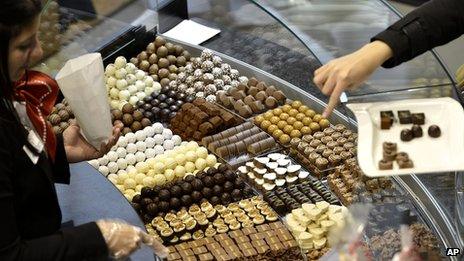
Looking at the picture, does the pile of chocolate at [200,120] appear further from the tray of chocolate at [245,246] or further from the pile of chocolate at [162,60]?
the tray of chocolate at [245,246]

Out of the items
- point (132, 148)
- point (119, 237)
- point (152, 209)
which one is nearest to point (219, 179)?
point (152, 209)

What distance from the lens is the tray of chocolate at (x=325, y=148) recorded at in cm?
377

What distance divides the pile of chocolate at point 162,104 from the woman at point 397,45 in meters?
2.13

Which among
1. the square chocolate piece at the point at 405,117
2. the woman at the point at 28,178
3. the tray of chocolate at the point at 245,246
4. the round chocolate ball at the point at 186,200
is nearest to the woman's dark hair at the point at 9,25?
the woman at the point at 28,178

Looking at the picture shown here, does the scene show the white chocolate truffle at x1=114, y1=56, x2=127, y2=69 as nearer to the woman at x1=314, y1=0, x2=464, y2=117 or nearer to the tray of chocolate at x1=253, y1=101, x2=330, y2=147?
the tray of chocolate at x1=253, y1=101, x2=330, y2=147

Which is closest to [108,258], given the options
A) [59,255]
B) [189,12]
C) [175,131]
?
[59,255]

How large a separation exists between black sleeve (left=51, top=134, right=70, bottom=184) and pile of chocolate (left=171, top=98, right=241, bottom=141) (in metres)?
1.39

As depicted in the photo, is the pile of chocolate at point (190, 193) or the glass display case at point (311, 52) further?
the pile of chocolate at point (190, 193)

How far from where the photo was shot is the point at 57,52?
14.8 ft

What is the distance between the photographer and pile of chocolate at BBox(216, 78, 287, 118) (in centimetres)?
431

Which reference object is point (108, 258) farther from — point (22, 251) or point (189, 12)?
point (189, 12)

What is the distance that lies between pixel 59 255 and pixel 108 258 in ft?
0.66

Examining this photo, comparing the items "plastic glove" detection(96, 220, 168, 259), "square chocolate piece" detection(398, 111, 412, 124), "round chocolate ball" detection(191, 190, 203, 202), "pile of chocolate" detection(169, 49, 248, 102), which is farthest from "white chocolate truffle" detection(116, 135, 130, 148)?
"square chocolate piece" detection(398, 111, 412, 124)

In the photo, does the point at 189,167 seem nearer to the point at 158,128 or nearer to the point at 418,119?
the point at 158,128
